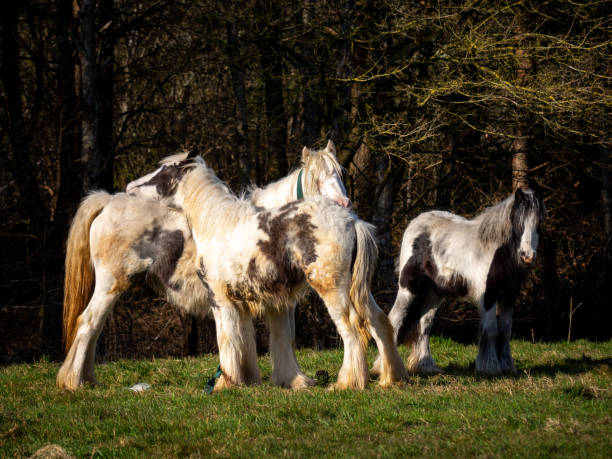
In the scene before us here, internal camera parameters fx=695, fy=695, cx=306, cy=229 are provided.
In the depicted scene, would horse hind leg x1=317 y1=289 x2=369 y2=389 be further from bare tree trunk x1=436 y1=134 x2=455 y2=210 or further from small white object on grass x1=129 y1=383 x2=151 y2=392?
bare tree trunk x1=436 y1=134 x2=455 y2=210

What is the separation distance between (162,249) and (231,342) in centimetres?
131

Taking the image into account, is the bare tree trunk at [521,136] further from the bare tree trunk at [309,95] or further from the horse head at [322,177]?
the horse head at [322,177]

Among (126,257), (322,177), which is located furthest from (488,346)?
(126,257)

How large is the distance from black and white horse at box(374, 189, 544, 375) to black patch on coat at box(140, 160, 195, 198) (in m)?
2.88

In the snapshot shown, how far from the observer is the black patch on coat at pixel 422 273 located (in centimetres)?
813

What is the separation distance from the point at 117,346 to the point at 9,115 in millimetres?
4761

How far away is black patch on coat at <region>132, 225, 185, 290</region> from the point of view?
7.19 meters

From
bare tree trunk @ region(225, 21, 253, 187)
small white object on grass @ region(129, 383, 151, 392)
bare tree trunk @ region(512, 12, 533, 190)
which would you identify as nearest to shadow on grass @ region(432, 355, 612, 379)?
small white object on grass @ region(129, 383, 151, 392)

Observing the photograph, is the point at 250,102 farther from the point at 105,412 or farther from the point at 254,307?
the point at 105,412

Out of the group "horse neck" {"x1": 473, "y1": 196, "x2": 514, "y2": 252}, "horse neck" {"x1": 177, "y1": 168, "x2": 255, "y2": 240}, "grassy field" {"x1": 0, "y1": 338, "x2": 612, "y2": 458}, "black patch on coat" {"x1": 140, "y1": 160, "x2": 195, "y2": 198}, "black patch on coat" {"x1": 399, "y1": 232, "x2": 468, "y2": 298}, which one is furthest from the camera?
"black patch on coat" {"x1": 399, "y1": 232, "x2": 468, "y2": 298}

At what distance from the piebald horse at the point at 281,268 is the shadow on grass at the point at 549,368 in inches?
58.5

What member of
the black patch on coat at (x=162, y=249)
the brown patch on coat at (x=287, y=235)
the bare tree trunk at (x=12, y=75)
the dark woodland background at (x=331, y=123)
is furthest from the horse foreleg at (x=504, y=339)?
the bare tree trunk at (x=12, y=75)

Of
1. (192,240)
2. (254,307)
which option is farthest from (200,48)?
(254,307)

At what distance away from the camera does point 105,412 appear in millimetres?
5723
